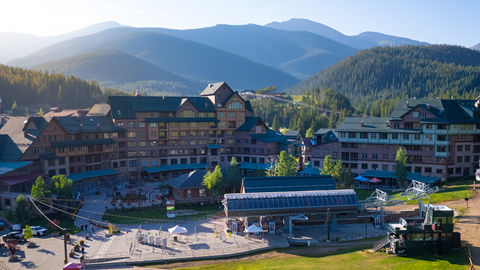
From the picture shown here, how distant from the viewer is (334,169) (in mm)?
77312

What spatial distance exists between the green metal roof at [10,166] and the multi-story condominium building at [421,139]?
2630 inches

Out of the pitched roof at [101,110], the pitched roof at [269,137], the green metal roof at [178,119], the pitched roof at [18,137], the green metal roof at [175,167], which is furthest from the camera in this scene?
the pitched roof at [269,137]

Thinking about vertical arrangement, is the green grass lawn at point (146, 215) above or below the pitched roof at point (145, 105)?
below

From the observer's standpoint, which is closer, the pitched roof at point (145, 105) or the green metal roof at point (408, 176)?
the green metal roof at point (408, 176)

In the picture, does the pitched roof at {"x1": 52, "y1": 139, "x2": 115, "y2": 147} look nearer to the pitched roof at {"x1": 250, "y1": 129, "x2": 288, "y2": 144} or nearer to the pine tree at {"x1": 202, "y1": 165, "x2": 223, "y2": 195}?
the pine tree at {"x1": 202, "y1": 165, "x2": 223, "y2": 195}

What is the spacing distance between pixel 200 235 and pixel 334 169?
113ft

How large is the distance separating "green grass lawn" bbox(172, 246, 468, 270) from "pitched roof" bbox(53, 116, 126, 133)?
54444mm

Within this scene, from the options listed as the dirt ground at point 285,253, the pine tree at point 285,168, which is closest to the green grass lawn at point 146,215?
the pine tree at point 285,168

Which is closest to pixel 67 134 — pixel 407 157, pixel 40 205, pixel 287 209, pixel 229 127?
pixel 40 205

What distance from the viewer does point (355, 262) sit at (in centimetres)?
4306

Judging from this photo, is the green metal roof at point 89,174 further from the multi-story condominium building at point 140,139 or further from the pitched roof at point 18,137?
the pitched roof at point 18,137

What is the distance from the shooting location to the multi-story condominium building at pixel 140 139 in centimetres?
7994

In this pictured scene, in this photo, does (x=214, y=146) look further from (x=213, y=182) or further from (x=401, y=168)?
(x=401, y=168)

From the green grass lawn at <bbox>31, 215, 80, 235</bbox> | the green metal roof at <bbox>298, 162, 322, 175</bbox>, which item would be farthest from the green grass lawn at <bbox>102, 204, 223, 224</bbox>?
the green metal roof at <bbox>298, 162, 322, 175</bbox>
